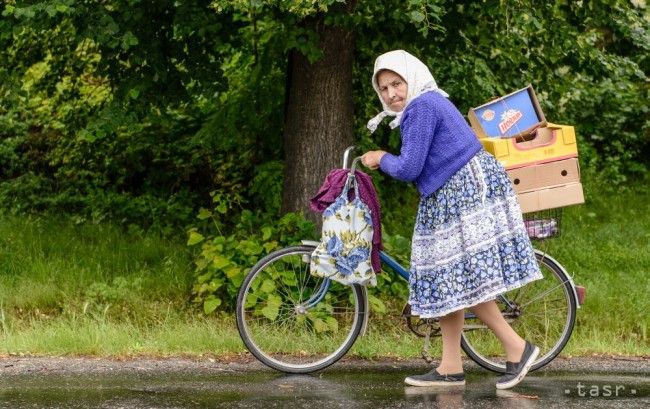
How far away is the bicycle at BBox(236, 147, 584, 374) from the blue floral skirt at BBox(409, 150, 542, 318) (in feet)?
1.59

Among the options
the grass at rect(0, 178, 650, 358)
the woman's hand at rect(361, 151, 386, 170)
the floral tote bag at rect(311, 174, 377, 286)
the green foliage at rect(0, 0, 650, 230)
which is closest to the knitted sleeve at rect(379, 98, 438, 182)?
the woman's hand at rect(361, 151, 386, 170)

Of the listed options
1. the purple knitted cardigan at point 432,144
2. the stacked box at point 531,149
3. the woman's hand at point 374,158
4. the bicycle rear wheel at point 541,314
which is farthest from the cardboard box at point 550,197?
the woman's hand at point 374,158

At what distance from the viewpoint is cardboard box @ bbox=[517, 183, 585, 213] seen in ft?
21.5

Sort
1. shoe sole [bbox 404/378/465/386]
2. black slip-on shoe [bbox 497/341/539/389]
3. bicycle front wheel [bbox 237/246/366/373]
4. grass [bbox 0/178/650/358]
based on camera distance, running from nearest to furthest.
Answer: black slip-on shoe [bbox 497/341/539/389] < shoe sole [bbox 404/378/465/386] < bicycle front wheel [bbox 237/246/366/373] < grass [bbox 0/178/650/358]

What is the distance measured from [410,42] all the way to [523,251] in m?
2.82

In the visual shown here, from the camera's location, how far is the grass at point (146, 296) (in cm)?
747

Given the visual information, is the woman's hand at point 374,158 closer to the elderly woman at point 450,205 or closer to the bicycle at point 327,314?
the elderly woman at point 450,205

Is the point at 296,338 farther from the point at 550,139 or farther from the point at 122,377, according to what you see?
the point at 550,139

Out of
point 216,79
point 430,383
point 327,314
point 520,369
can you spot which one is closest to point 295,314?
point 327,314

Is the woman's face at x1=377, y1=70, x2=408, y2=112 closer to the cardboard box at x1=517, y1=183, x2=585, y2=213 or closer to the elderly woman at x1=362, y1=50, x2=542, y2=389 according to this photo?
the elderly woman at x1=362, y1=50, x2=542, y2=389

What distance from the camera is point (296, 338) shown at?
7195 millimetres

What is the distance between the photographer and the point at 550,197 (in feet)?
21.7

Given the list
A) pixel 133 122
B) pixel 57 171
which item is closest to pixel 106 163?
pixel 57 171

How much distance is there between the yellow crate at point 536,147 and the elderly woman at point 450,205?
260mm
